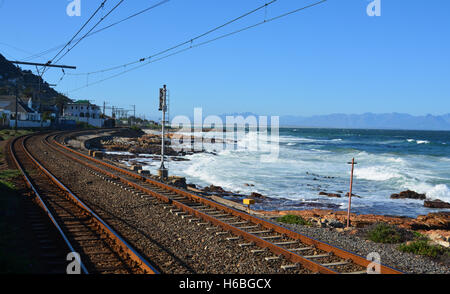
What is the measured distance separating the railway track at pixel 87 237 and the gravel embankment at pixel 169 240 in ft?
1.11

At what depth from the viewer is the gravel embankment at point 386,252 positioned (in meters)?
7.28

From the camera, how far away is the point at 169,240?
8555 mm

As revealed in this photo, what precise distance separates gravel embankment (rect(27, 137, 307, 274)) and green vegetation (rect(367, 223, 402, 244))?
12.4ft

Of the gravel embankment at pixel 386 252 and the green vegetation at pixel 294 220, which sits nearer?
the gravel embankment at pixel 386 252

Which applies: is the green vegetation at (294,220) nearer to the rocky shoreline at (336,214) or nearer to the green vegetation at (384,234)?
the rocky shoreline at (336,214)

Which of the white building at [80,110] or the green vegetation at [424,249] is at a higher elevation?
the white building at [80,110]

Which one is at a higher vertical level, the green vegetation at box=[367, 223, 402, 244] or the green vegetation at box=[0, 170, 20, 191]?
the green vegetation at box=[0, 170, 20, 191]

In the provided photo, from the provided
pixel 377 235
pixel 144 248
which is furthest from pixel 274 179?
pixel 144 248

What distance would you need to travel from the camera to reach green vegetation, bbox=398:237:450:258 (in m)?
8.38

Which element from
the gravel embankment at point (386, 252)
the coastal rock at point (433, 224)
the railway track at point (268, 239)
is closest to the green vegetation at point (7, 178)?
the railway track at point (268, 239)

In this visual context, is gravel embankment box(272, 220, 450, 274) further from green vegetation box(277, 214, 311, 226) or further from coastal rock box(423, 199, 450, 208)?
coastal rock box(423, 199, 450, 208)

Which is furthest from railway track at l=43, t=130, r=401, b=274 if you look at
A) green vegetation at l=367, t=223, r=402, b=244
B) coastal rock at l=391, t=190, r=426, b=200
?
coastal rock at l=391, t=190, r=426, b=200

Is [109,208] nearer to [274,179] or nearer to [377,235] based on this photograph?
[377,235]

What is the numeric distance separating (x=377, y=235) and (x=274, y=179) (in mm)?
19541
